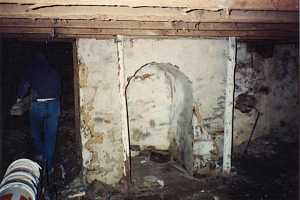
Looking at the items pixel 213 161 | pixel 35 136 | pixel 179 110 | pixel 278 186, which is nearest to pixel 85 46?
pixel 35 136

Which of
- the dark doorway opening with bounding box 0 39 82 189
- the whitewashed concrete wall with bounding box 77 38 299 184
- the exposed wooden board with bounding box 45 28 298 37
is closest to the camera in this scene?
the exposed wooden board with bounding box 45 28 298 37

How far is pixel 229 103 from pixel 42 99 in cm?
376

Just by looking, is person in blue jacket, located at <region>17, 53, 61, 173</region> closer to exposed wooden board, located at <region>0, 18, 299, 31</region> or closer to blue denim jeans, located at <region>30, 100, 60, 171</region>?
blue denim jeans, located at <region>30, 100, 60, 171</region>

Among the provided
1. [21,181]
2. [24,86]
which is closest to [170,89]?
[24,86]

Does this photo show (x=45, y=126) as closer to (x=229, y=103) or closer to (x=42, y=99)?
(x=42, y=99)

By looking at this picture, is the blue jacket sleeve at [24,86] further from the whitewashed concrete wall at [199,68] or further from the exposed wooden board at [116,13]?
the exposed wooden board at [116,13]

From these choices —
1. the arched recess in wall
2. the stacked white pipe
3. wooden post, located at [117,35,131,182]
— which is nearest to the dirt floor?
the arched recess in wall

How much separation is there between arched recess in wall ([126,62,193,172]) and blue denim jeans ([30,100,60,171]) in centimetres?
191

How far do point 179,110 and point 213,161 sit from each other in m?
1.49

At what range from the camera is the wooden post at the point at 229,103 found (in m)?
6.79

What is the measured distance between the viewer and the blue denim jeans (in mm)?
6973

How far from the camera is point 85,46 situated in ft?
20.8

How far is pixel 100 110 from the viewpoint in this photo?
6.51 m

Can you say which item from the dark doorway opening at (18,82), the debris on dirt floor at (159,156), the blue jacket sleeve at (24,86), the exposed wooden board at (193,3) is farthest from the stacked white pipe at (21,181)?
the dark doorway opening at (18,82)
